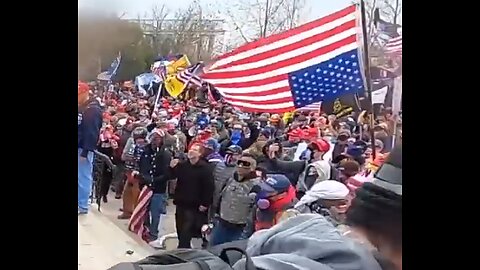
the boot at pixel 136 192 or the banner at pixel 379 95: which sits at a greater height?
the banner at pixel 379 95

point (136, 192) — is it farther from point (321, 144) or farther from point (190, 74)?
point (321, 144)

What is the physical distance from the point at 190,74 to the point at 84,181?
1.13 ft

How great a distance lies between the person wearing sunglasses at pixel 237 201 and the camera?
165 cm

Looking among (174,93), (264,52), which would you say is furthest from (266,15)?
(174,93)

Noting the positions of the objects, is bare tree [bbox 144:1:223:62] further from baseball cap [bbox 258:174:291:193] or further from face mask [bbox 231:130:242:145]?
baseball cap [bbox 258:174:291:193]

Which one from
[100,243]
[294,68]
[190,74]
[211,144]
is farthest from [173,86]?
[100,243]

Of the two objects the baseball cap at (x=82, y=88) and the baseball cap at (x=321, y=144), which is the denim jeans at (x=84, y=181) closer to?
the baseball cap at (x=82, y=88)

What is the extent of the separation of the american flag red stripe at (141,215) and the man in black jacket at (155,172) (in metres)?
0.01

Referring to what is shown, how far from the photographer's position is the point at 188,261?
158cm

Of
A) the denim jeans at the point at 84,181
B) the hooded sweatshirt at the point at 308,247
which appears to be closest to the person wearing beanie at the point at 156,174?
the denim jeans at the point at 84,181

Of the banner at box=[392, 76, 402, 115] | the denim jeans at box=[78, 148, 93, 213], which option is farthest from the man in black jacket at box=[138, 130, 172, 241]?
the banner at box=[392, 76, 402, 115]

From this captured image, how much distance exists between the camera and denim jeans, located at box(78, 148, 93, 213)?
1585mm
